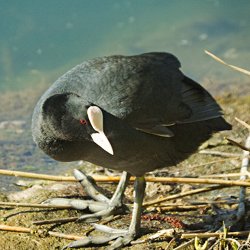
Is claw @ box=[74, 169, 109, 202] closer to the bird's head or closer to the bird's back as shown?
the bird's back

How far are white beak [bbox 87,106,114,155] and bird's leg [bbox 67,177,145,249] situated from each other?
62 cm

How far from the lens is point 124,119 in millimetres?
3684

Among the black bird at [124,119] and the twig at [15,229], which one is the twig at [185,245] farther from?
the twig at [15,229]

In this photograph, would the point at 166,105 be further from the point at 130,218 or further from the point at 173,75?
the point at 130,218

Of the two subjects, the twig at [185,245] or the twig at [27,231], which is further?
the twig at [27,231]

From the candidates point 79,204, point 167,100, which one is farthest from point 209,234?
point 79,204

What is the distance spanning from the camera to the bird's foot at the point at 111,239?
381 cm

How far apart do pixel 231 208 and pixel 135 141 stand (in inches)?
41.5

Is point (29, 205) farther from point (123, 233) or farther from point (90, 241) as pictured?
point (123, 233)

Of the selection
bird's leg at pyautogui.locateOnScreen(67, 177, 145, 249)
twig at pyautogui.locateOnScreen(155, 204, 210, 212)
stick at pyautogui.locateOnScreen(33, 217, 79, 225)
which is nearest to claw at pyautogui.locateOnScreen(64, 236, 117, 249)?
bird's leg at pyautogui.locateOnScreen(67, 177, 145, 249)

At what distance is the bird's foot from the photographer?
3812mm

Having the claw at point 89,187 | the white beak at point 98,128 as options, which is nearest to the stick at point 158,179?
the claw at point 89,187

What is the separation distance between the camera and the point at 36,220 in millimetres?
4172

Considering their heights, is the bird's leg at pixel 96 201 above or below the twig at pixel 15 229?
above
